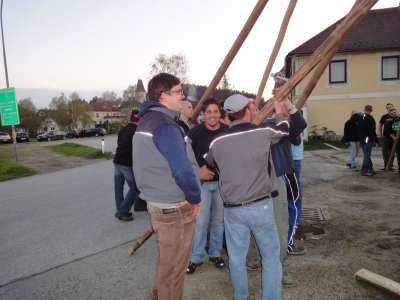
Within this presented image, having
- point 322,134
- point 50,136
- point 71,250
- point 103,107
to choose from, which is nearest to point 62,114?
point 50,136

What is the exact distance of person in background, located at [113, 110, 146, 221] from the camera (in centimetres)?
598

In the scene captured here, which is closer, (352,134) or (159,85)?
(159,85)

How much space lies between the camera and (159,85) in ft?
9.11

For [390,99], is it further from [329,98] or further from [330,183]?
[330,183]

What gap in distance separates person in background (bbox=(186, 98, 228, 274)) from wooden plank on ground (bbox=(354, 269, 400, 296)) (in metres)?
1.49

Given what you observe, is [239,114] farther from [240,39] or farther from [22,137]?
[22,137]

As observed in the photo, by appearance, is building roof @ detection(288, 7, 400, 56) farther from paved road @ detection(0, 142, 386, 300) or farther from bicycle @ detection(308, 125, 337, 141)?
paved road @ detection(0, 142, 386, 300)

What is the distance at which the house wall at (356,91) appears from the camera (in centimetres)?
2206

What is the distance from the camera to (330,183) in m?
8.91

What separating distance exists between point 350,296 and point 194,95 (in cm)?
328

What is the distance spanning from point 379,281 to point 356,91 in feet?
69.3

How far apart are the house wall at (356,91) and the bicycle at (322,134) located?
542 mm

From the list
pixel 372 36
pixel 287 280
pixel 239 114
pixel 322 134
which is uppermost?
pixel 372 36

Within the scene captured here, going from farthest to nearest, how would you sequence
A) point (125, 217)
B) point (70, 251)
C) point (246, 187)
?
point (125, 217) < point (70, 251) < point (246, 187)
